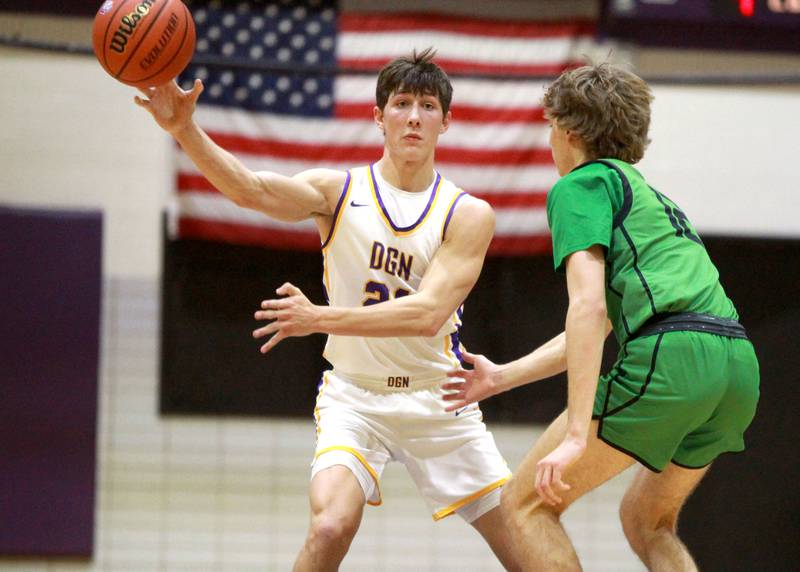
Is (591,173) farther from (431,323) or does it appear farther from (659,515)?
(659,515)

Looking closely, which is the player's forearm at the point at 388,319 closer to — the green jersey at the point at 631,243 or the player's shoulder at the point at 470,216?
the player's shoulder at the point at 470,216

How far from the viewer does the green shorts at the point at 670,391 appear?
3635 mm

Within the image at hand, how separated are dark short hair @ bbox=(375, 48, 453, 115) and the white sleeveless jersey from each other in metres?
0.46

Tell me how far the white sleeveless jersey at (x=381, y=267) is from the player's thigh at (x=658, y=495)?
113 cm

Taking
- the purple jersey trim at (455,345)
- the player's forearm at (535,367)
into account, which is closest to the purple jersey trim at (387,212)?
the purple jersey trim at (455,345)

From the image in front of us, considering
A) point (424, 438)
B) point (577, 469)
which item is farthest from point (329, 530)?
point (577, 469)

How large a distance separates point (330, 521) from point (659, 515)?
1281mm

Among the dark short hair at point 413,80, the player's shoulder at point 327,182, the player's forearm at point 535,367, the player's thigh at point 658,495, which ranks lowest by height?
the player's thigh at point 658,495

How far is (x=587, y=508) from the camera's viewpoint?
27.0 feet

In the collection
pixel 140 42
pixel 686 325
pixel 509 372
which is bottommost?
pixel 509 372

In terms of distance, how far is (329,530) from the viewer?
14.0 feet

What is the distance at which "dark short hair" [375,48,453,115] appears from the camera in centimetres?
494

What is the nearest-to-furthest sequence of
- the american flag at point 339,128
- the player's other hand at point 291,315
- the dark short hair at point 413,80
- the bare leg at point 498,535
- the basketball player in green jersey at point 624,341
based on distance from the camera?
the basketball player in green jersey at point 624,341
the player's other hand at point 291,315
the bare leg at point 498,535
the dark short hair at point 413,80
the american flag at point 339,128

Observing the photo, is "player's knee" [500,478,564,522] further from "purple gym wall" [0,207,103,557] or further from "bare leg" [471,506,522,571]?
"purple gym wall" [0,207,103,557]
